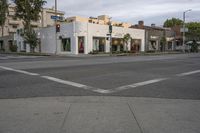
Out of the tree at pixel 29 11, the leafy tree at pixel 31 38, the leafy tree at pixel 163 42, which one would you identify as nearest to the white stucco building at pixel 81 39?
the leafy tree at pixel 31 38

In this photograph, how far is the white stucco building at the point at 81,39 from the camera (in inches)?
1715

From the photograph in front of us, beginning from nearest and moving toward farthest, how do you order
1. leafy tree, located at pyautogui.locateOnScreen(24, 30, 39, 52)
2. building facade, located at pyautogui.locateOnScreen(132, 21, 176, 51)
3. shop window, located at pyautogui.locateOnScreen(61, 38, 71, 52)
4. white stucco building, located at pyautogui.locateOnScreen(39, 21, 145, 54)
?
white stucco building, located at pyautogui.locateOnScreen(39, 21, 145, 54)
shop window, located at pyautogui.locateOnScreen(61, 38, 71, 52)
leafy tree, located at pyautogui.locateOnScreen(24, 30, 39, 52)
building facade, located at pyautogui.locateOnScreen(132, 21, 176, 51)

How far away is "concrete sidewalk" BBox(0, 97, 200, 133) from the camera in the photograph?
5.47 meters

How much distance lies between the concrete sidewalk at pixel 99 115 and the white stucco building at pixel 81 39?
35719 mm

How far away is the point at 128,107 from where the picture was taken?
23.7 feet

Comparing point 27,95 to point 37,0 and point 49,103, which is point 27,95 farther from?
point 37,0

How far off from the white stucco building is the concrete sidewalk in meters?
35.7

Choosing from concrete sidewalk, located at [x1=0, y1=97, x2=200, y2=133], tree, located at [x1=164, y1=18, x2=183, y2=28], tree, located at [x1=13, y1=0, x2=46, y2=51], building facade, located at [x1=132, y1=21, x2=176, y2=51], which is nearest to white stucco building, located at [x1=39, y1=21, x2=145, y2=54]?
tree, located at [x1=13, y1=0, x2=46, y2=51]

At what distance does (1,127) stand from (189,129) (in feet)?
11.6

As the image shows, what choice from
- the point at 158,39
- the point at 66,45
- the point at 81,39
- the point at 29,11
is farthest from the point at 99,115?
the point at 158,39

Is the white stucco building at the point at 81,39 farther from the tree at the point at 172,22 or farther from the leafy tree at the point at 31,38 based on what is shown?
the tree at the point at 172,22

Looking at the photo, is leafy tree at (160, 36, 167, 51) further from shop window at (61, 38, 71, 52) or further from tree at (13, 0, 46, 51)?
tree at (13, 0, 46, 51)

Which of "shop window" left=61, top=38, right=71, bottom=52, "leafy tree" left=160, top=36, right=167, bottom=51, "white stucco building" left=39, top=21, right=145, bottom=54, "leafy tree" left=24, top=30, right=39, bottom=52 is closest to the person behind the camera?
"white stucco building" left=39, top=21, right=145, bottom=54

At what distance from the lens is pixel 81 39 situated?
145 feet
